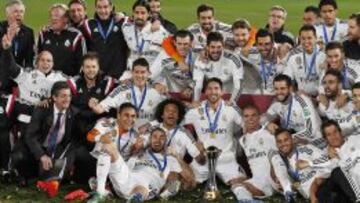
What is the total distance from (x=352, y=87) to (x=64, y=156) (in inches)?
124

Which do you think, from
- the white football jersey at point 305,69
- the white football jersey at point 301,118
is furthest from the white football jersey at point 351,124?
the white football jersey at point 305,69

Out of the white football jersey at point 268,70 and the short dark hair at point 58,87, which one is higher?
the white football jersey at point 268,70

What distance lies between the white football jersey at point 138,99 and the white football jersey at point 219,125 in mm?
423

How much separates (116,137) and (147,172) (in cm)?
51

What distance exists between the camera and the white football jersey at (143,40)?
967 cm

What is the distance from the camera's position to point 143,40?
9.69 m

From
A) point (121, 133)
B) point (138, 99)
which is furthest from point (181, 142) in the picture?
point (138, 99)

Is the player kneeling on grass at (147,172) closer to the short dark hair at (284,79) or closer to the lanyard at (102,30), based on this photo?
the short dark hair at (284,79)

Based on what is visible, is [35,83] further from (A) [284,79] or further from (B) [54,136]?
(A) [284,79]

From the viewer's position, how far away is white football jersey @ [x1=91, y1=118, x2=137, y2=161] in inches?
316

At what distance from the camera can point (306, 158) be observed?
25.2 feet

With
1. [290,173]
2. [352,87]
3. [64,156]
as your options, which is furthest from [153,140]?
[352,87]

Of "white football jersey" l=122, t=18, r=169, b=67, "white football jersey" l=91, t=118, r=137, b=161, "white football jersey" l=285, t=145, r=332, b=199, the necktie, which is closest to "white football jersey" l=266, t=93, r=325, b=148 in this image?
"white football jersey" l=285, t=145, r=332, b=199

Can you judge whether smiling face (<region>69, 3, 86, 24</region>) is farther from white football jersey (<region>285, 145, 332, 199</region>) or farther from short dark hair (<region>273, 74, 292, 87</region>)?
white football jersey (<region>285, 145, 332, 199</region>)
